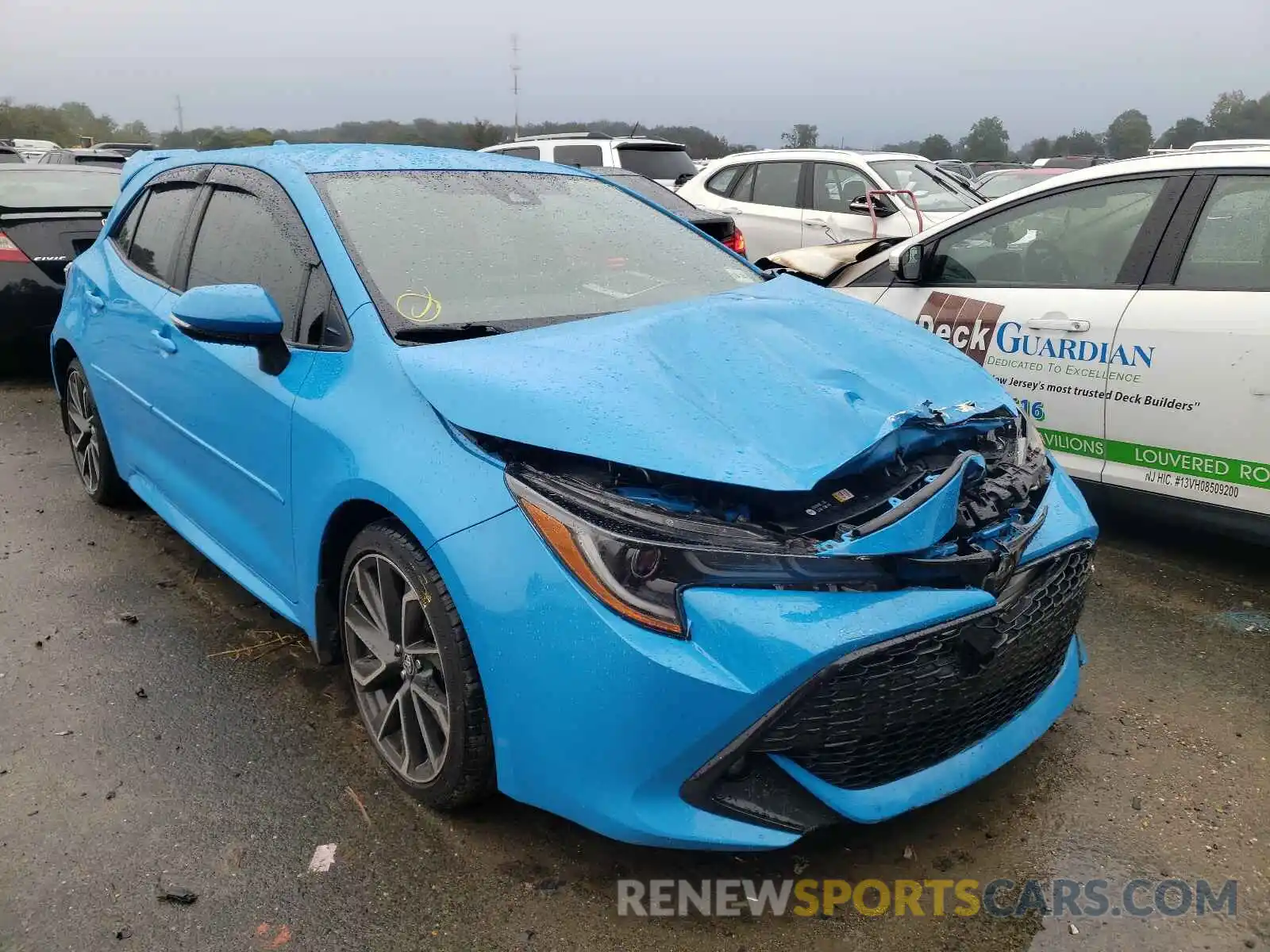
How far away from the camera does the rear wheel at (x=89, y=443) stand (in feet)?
14.8

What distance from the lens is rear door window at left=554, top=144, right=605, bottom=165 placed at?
41.1 feet

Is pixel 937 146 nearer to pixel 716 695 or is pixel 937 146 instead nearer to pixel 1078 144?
pixel 1078 144

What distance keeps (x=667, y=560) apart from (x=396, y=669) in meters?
0.96

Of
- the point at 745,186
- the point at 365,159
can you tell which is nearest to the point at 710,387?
the point at 365,159

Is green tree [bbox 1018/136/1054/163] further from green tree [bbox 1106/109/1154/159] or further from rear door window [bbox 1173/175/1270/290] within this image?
rear door window [bbox 1173/175/1270/290]

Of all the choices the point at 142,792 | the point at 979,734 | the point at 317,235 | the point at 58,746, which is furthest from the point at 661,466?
the point at 58,746

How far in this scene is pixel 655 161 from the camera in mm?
13062

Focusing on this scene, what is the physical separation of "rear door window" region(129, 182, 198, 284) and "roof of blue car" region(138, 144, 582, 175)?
0.17 metres

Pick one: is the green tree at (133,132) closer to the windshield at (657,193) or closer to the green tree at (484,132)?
the green tree at (484,132)

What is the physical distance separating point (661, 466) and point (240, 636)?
2.16 meters

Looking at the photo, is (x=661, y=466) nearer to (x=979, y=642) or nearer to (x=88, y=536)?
(x=979, y=642)

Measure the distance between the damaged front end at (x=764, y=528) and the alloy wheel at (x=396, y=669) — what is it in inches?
19.8

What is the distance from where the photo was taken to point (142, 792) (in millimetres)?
2656

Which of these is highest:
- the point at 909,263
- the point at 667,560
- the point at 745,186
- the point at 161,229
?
the point at 745,186
